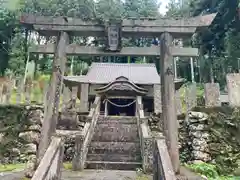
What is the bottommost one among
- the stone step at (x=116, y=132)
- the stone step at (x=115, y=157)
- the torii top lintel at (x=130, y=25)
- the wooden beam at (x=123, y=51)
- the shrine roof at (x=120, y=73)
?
the stone step at (x=115, y=157)

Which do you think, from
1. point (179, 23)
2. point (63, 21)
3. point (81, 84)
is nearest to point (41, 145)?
point (63, 21)

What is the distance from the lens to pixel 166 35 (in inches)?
239

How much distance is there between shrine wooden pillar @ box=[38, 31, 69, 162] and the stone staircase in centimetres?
228

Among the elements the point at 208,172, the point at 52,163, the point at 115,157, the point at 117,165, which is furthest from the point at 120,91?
the point at 52,163

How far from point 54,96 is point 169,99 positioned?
2748 mm

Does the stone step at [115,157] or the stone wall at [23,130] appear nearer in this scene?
the stone step at [115,157]

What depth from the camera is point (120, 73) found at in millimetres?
20531

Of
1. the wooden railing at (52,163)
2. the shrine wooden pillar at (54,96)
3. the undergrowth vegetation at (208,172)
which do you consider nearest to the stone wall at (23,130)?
the shrine wooden pillar at (54,96)

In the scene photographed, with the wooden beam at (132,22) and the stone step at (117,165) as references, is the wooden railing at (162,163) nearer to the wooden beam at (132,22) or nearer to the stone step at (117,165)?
the stone step at (117,165)

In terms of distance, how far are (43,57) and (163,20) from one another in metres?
30.8

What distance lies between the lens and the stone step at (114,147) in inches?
320

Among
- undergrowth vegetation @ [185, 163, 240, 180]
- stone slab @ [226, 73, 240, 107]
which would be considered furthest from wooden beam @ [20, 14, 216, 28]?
undergrowth vegetation @ [185, 163, 240, 180]

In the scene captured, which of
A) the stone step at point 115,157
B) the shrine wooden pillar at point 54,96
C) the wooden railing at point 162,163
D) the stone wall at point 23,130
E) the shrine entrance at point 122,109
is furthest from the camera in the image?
the shrine entrance at point 122,109

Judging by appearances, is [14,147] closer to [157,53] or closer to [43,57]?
[157,53]
